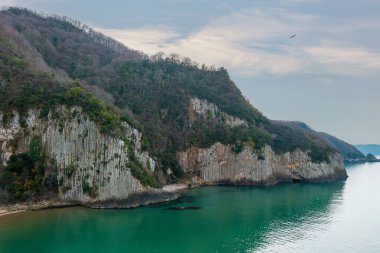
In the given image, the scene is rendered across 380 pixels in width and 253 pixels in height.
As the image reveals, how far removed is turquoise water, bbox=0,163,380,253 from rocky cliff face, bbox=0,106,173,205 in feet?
12.4

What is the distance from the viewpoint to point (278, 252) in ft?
132

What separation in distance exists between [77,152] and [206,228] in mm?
24097

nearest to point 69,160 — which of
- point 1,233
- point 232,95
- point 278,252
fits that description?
point 1,233

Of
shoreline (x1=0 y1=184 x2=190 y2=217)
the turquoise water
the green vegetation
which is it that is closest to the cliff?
the green vegetation

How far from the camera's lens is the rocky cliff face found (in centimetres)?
5850

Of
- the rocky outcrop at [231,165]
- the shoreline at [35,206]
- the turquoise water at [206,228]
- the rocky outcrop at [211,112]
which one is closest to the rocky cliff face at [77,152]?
the shoreline at [35,206]

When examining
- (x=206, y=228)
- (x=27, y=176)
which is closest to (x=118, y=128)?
(x=27, y=176)

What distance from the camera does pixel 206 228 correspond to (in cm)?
4872

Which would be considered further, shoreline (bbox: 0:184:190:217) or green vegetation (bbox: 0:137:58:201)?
green vegetation (bbox: 0:137:58:201)

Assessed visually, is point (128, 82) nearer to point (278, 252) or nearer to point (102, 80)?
point (102, 80)

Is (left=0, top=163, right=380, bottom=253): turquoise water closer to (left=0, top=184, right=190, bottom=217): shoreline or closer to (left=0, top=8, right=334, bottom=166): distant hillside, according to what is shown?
(left=0, top=184, right=190, bottom=217): shoreline

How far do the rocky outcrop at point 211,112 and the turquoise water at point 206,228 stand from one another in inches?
1484

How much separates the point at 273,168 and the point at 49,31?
82694 millimetres

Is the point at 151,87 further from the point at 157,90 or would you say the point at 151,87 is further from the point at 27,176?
the point at 27,176
